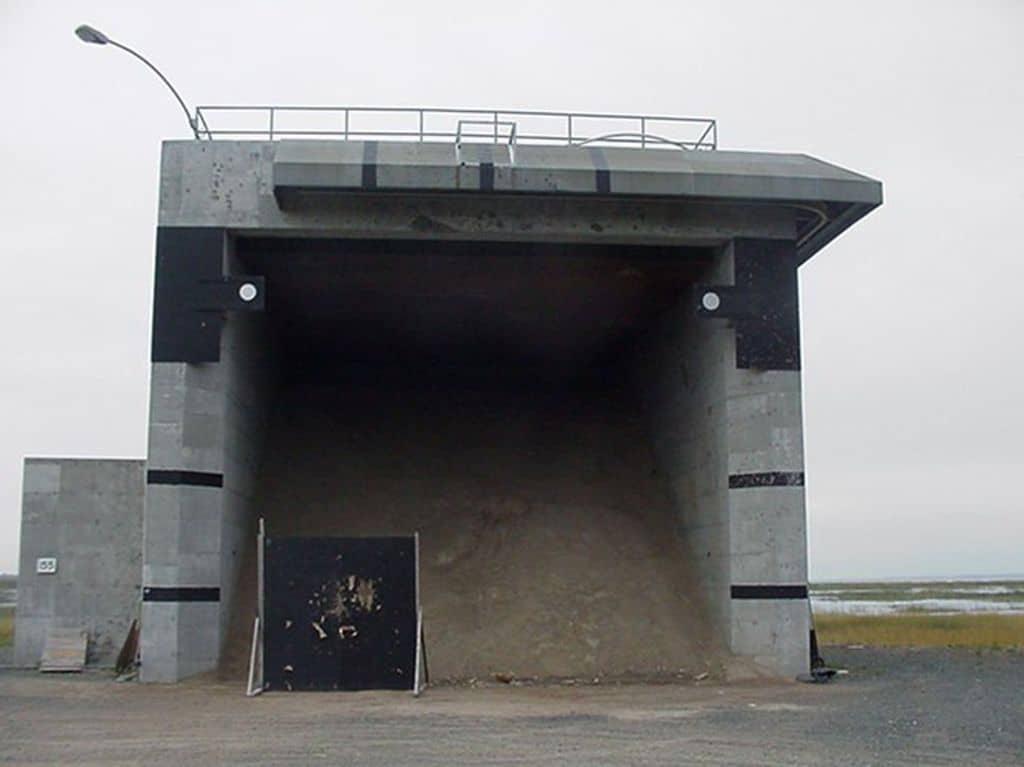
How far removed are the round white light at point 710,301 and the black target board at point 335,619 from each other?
6.47m

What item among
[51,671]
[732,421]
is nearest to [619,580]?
[732,421]

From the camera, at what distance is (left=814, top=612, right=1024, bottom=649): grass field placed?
27844 mm

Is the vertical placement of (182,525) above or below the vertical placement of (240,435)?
below

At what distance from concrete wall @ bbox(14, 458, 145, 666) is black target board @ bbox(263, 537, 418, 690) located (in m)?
6.55

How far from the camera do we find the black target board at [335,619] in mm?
16609

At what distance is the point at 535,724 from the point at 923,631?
21203 millimetres

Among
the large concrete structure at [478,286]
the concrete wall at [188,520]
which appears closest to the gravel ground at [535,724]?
the concrete wall at [188,520]

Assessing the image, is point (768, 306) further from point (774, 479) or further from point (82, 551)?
point (82, 551)

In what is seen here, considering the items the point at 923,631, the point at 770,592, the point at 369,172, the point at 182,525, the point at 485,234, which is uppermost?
the point at 369,172

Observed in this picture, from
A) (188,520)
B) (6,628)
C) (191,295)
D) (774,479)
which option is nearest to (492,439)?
(774,479)

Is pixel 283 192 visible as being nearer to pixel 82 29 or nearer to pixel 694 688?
pixel 82 29

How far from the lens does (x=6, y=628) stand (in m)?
36.4

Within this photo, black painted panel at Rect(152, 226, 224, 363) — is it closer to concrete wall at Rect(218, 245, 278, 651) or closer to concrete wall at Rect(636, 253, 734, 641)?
concrete wall at Rect(218, 245, 278, 651)

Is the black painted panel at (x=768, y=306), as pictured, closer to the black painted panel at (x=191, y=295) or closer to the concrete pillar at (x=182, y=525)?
the black painted panel at (x=191, y=295)
